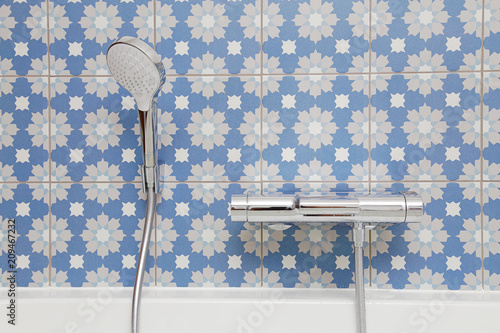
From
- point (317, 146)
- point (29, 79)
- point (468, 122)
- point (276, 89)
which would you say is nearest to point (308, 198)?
point (317, 146)

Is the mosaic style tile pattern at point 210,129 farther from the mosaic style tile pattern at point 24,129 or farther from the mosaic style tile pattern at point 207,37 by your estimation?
the mosaic style tile pattern at point 24,129

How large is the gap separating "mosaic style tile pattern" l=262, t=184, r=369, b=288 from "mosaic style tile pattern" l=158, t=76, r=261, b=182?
10 centimetres

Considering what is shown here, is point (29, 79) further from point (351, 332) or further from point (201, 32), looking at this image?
point (351, 332)

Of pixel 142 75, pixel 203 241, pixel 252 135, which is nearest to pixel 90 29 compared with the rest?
pixel 142 75

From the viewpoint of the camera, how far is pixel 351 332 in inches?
26.0

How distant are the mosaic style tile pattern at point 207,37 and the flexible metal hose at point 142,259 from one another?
282mm

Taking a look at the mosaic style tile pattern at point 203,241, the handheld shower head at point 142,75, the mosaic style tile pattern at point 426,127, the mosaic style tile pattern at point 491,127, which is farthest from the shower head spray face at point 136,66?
the mosaic style tile pattern at point 491,127

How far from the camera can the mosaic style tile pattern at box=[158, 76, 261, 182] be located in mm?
711

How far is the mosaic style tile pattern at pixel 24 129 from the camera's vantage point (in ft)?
2.37

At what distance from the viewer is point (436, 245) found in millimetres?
709

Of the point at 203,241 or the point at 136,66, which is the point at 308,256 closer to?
the point at 203,241

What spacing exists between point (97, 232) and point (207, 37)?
0.49m

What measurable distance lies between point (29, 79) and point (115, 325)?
0.56 metres

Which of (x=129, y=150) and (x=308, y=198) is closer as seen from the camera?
(x=308, y=198)
